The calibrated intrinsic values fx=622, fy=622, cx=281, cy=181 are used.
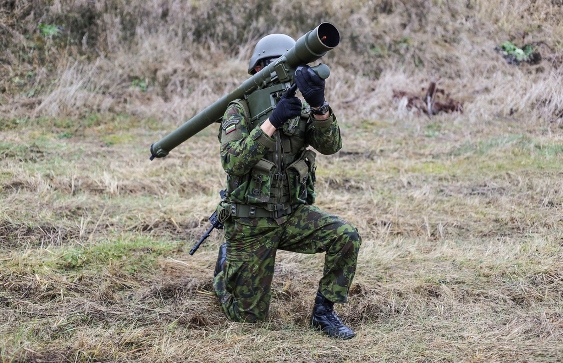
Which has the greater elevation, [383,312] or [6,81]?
[6,81]

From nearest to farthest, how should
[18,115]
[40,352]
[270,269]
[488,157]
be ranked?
[40,352] < [270,269] < [488,157] < [18,115]

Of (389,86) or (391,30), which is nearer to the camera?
(389,86)

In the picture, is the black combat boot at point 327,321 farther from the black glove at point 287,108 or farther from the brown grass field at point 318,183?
the black glove at point 287,108

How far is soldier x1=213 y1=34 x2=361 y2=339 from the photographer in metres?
3.91

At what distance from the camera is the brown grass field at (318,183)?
3879 millimetres

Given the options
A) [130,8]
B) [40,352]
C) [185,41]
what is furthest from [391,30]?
[40,352]

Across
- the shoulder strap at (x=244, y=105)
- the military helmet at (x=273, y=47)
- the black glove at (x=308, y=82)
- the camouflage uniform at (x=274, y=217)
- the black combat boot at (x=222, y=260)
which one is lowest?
the black combat boot at (x=222, y=260)

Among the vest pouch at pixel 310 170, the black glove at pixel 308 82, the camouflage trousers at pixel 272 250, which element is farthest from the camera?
the vest pouch at pixel 310 170

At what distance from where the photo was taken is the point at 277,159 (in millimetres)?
3979

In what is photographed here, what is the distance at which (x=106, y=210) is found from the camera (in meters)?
6.14

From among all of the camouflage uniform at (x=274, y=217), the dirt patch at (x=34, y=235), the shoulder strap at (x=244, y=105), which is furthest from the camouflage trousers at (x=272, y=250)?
the dirt patch at (x=34, y=235)

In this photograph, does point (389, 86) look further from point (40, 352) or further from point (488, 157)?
point (40, 352)

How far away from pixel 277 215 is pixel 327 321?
744 mm

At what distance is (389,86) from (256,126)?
7887mm
